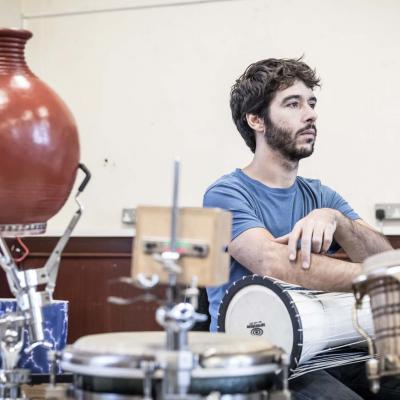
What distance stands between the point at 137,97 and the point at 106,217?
26.6 inches

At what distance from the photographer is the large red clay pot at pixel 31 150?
1356 mm

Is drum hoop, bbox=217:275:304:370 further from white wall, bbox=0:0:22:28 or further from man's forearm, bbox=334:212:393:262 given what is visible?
white wall, bbox=0:0:22:28

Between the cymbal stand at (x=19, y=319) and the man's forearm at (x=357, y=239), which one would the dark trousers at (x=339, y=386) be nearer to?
the man's forearm at (x=357, y=239)

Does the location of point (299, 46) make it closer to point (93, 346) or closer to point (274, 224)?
point (274, 224)

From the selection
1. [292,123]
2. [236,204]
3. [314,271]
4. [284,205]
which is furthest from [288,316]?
[292,123]

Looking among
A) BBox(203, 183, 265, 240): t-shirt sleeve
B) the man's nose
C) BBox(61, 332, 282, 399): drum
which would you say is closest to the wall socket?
the man's nose

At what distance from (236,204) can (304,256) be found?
37cm

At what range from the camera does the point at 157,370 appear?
1.09 meters

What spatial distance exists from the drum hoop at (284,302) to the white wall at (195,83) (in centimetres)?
226

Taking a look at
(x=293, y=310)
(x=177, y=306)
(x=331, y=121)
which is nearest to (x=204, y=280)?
(x=177, y=306)

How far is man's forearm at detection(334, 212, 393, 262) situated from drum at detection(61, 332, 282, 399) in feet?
3.54

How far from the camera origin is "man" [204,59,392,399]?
2.01 m

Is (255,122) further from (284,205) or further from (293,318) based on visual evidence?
(293,318)

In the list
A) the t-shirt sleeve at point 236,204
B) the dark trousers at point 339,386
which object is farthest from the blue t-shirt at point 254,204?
the dark trousers at point 339,386
